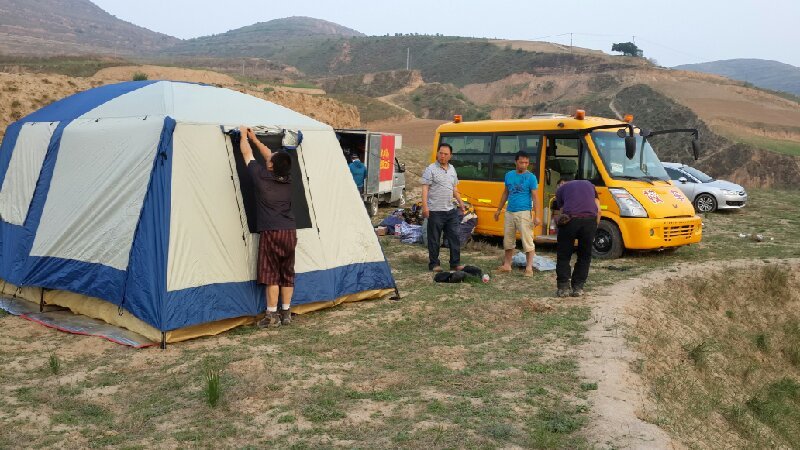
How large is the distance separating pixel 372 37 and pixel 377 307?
11727 cm

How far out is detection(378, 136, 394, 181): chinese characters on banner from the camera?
56.7 feet

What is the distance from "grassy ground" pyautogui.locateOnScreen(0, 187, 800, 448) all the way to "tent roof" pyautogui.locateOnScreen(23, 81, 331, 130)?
92.5 inches

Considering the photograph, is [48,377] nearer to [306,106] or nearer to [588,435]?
[588,435]

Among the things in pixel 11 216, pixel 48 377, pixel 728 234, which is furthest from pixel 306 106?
pixel 48 377

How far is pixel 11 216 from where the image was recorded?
27.0ft

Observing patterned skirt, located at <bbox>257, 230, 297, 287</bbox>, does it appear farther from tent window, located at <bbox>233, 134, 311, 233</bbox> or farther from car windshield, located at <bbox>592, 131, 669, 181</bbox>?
car windshield, located at <bbox>592, 131, 669, 181</bbox>

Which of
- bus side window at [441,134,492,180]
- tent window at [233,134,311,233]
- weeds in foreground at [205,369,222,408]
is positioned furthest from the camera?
bus side window at [441,134,492,180]

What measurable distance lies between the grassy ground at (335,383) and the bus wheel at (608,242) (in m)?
3.14

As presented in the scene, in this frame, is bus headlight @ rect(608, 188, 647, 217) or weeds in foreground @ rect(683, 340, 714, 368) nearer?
weeds in foreground @ rect(683, 340, 714, 368)

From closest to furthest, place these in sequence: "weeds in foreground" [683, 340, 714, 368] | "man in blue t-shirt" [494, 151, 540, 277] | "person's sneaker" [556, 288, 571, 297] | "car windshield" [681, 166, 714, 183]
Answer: "weeds in foreground" [683, 340, 714, 368], "person's sneaker" [556, 288, 571, 297], "man in blue t-shirt" [494, 151, 540, 277], "car windshield" [681, 166, 714, 183]

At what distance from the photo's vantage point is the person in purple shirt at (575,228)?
8305 mm

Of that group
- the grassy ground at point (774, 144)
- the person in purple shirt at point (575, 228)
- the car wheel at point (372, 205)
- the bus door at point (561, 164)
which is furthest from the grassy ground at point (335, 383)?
the grassy ground at point (774, 144)

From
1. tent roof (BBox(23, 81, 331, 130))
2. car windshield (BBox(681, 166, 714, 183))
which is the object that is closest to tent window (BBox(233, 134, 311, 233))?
tent roof (BBox(23, 81, 331, 130))

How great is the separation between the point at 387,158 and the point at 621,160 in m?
7.69
